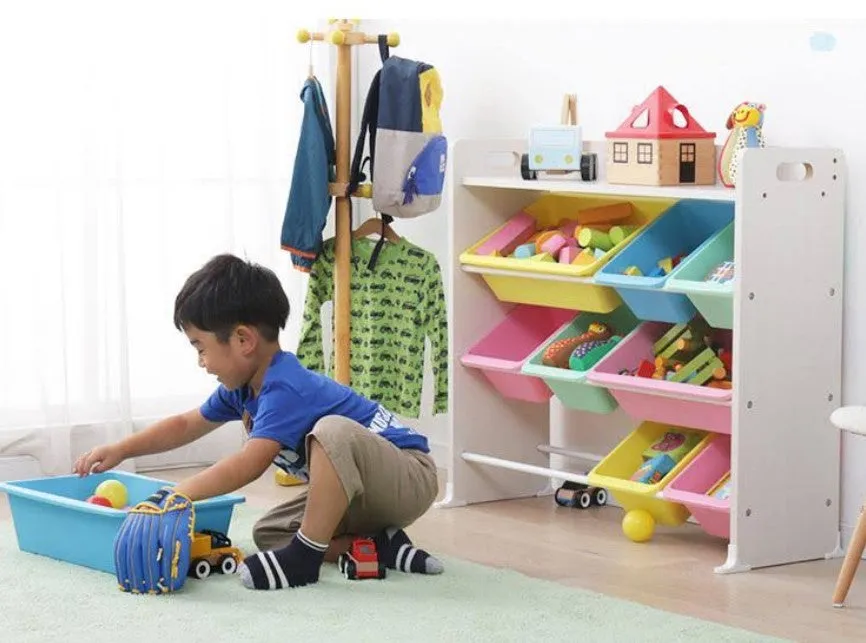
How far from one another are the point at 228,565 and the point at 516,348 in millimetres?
1075

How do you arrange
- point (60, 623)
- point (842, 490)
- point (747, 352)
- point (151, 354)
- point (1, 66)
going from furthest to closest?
point (151, 354) < point (1, 66) < point (842, 490) < point (747, 352) < point (60, 623)

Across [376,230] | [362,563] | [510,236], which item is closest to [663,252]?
[510,236]

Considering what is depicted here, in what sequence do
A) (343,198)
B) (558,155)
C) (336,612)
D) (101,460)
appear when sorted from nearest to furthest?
(336,612)
(101,460)
(558,155)
(343,198)

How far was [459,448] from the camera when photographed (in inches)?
146

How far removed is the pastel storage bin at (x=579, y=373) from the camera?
135 inches

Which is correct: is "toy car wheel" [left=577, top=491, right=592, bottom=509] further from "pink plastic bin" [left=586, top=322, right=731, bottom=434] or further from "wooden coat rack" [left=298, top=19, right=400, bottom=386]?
"wooden coat rack" [left=298, top=19, right=400, bottom=386]

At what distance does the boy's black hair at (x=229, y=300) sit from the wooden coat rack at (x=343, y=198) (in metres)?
1.02

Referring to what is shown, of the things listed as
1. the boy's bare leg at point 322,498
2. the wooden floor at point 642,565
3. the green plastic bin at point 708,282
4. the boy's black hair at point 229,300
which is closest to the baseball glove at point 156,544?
the boy's bare leg at point 322,498

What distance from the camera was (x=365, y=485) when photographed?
288cm

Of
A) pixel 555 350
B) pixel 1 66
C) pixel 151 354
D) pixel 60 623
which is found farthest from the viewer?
pixel 151 354

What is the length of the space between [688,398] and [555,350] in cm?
42

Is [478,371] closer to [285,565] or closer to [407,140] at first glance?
[407,140]

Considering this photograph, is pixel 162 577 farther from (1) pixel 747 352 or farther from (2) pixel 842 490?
(2) pixel 842 490

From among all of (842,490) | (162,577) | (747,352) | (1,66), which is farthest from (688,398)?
(1,66)
